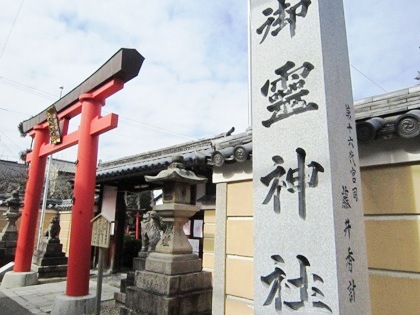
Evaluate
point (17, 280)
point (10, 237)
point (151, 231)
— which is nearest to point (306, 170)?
point (151, 231)

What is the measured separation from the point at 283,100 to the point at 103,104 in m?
6.79

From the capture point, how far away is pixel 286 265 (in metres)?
2.82

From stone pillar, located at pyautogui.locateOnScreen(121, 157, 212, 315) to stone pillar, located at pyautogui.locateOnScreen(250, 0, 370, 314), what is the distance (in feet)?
8.79

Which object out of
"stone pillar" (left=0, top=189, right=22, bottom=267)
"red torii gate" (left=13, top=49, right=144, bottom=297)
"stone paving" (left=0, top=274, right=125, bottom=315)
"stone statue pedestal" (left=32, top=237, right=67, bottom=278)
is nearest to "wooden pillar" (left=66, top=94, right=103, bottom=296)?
"red torii gate" (left=13, top=49, right=144, bottom=297)

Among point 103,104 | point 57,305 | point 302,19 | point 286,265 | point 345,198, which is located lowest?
point 57,305

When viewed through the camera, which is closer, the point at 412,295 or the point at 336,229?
the point at 336,229

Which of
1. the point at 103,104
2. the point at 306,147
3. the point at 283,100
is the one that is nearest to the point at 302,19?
the point at 283,100

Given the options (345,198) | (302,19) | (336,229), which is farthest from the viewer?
(302,19)

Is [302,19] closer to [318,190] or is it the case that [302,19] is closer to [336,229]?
[318,190]

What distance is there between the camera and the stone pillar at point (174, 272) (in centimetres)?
532

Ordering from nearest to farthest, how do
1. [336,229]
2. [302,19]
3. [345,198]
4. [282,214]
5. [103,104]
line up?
1. [336,229]
2. [345,198]
3. [282,214]
4. [302,19]
5. [103,104]

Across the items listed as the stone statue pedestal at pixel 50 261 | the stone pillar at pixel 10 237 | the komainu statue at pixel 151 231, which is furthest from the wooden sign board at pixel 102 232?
the stone pillar at pixel 10 237

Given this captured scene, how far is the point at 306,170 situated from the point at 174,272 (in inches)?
139

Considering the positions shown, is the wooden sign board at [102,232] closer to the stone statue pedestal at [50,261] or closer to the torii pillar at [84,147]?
the torii pillar at [84,147]
